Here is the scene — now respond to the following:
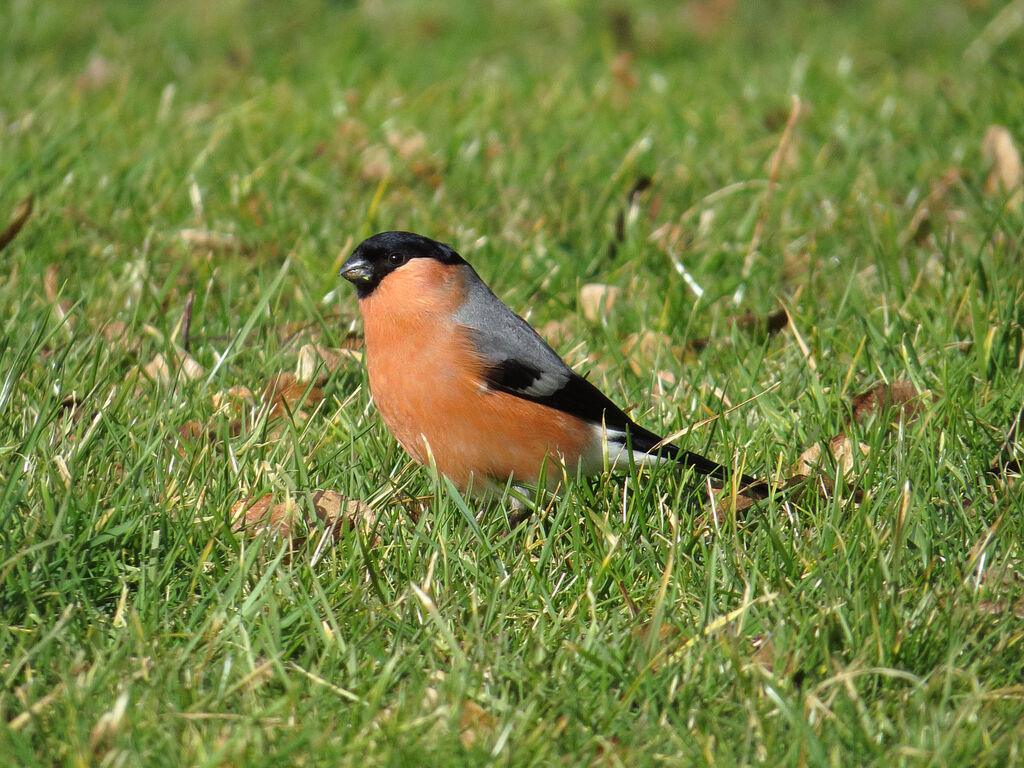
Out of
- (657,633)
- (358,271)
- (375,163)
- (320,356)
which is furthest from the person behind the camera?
(375,163)

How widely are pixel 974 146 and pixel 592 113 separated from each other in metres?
2.30

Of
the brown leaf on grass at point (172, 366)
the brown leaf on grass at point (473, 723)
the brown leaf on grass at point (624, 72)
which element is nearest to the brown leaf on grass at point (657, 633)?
the brown leaf on grass at point (473, 723)

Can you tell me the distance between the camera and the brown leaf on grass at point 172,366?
14.8 feet

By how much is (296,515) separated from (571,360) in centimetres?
172

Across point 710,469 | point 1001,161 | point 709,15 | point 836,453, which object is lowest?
point 836,453

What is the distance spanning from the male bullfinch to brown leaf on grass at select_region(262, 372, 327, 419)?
0.32 metres

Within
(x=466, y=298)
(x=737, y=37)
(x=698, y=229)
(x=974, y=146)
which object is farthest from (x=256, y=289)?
(x=737, y=37)

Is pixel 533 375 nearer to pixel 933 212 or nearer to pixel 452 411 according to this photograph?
pixel 452 411

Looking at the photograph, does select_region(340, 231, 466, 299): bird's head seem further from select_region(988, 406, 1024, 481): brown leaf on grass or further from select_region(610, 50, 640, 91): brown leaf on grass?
select_region(610, 50, 640, 91): brown leaf on grass

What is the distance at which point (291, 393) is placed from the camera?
14.7 ft

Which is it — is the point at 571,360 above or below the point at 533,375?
below

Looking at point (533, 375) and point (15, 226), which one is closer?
point (533, 375)

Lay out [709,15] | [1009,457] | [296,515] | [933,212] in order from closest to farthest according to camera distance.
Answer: [296,515] → [1009,457] → [933,212] → [709,15]

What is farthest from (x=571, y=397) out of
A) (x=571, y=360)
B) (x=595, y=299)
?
(x=595, y=299)
